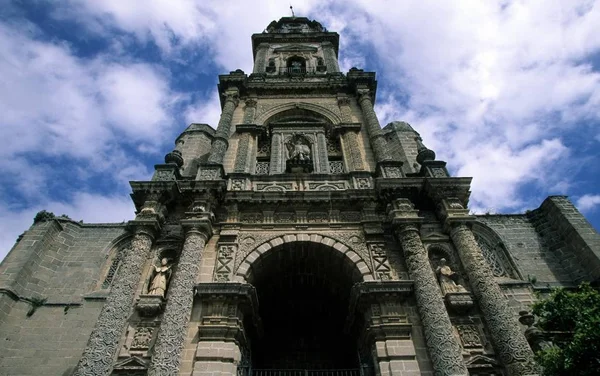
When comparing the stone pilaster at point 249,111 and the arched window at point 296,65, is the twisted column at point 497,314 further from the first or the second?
the arched window at point 296,65

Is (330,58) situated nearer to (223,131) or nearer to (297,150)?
(297,150)

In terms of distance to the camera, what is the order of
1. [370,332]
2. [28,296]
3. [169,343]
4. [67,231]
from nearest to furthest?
[169,343], [370,332], [28,296], [67,231]

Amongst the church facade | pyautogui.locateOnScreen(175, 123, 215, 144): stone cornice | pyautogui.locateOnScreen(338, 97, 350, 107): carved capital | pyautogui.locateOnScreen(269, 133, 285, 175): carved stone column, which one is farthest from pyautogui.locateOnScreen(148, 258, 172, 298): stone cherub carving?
pyautogui.locateOnScreen(338, 97, 350, 107): carved capital

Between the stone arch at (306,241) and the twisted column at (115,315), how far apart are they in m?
2.53

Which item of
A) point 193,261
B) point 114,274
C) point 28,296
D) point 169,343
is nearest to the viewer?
point 169,343

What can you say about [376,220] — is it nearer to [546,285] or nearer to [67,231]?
[546,285]

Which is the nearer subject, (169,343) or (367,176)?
(169,343)

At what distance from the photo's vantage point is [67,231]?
12852mm

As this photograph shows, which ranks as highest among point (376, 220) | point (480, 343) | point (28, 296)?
point (376, 220)

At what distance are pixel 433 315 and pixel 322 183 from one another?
5.76 m

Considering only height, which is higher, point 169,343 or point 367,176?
point 367,176

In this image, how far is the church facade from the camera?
8594 mm

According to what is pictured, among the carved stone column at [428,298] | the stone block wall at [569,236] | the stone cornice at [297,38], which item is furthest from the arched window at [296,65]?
the stone block wall at [569,236]

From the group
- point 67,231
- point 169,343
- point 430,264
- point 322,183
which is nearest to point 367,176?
point 322,183
